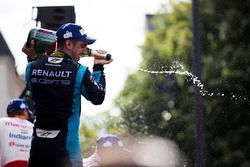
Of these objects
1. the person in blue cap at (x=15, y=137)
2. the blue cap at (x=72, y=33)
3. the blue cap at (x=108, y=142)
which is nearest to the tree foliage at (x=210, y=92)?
the blue cap at (x=108, y=142)

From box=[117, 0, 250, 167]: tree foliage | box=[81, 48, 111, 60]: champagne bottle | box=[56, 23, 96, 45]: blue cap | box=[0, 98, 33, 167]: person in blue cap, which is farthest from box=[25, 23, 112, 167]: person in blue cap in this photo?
box=[117, 0, 250, 167]: tree foliage

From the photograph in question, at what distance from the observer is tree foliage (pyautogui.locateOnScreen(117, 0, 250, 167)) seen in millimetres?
17891

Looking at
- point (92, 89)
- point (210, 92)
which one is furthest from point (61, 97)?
point (210, 92)

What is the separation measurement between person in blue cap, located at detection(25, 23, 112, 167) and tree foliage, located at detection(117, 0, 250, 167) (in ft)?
30.5

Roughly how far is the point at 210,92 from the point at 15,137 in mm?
10560

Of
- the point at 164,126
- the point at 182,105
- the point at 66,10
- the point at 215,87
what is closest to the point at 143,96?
the point at 182,105

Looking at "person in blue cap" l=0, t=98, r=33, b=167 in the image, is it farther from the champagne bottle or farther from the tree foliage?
the tree foliage

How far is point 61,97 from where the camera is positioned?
588 cm

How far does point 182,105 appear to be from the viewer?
23984 millimetres

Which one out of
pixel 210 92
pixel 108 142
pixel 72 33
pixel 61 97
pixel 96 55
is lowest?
pixel 210 92

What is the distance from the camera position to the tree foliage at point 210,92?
58.7 ft

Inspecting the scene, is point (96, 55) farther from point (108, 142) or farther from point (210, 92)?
point (210, 92)

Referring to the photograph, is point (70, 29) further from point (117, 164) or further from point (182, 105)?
point (182, 105)

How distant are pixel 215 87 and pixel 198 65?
1.41 meters
